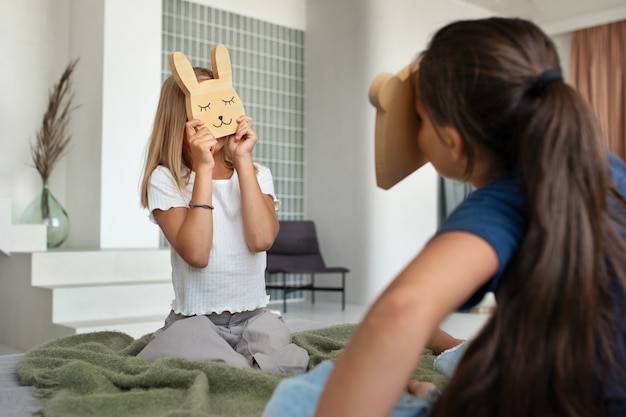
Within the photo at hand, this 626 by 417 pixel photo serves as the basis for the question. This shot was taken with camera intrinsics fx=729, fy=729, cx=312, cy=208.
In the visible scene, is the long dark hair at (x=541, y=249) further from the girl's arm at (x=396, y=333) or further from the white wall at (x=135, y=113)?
the white wall at (x=135, y=113)

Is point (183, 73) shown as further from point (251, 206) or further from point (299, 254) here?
point (299, 254)

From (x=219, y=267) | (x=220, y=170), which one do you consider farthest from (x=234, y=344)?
(x=220, y=170)

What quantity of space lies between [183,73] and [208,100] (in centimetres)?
9

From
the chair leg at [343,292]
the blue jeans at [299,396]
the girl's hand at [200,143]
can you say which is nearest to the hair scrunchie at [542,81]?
the blue jeans at [299,396]

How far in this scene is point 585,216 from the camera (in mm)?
808

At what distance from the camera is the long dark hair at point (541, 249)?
799 millimetres

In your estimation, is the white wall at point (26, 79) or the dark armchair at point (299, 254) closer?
the white wall at point (26, 79)

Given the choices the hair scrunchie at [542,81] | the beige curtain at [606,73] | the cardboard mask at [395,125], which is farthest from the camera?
the beige curtain at [606,73]

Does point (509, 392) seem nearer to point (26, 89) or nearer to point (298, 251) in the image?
Answer: point (26, 89)

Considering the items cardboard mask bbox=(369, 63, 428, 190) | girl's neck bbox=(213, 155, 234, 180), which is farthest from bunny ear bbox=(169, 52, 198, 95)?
cardboard mask bbox=(369, 63, 428, 190)

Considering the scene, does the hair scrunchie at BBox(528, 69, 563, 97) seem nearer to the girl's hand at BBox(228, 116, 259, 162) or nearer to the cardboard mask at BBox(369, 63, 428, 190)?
the cardboard mask at BBox(369, 63, 428, 190)

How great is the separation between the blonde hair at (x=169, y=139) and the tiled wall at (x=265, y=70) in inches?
168

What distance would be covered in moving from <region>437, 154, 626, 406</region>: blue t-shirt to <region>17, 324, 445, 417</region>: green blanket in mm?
537

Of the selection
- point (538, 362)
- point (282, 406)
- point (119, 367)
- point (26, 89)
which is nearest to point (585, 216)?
point (538, 362)
